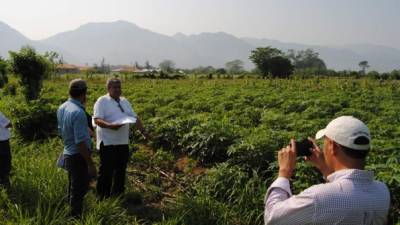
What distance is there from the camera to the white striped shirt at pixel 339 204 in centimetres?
221

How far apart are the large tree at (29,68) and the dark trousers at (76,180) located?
37.5 ft

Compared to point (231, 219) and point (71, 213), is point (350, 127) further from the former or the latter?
point (71, 213)

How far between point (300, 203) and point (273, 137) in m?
4.37

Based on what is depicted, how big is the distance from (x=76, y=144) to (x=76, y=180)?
0.43 meters

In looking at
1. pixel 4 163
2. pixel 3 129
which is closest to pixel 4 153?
pixel 4 163

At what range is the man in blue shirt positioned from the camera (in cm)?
471

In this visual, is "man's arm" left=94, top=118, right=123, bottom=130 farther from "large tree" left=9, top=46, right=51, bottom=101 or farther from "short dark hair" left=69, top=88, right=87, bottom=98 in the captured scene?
"large tree" left=9, top=46, right=51, bottom=101

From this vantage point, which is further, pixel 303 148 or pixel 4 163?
pixel 4 163

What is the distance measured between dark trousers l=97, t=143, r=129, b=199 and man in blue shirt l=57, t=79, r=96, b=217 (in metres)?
0.63

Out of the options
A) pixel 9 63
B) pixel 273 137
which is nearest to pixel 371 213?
pixel 273 137

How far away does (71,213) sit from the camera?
4852mm

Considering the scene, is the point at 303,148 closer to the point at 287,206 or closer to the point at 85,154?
the point at 287,206

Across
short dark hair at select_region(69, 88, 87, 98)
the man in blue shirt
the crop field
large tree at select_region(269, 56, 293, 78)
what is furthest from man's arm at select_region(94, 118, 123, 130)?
large tree at select_region(269, 56, 293, 78)

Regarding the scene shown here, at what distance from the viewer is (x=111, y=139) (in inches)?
218
